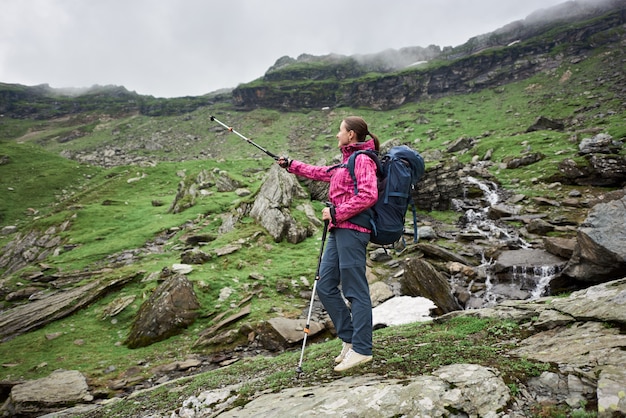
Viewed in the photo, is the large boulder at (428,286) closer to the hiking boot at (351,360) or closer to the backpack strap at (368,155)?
the hiking boot at (351,360)

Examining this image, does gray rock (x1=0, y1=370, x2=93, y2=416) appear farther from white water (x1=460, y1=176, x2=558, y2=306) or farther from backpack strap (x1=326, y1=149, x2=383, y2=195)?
white water (x1=460, y1=176, x2=558, y2=306)

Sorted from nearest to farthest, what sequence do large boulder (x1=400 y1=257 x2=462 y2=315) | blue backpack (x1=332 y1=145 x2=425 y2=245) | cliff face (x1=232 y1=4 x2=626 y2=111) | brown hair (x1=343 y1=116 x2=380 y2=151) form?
blue backpack (x1=332 y1=145 x2=425 y2=245)
brown hair (x1=343 y1=116 x2=380 y2=151)
large boulder (x1=400 y1=257 x2=462 y2=315)
cliff face (x1=232 y1=4 x2=626 y2=111)

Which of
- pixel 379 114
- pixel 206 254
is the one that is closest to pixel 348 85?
pixel 379 114

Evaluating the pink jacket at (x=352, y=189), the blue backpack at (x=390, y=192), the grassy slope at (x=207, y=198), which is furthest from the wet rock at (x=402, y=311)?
the pink jacket at (x=352, y=189)

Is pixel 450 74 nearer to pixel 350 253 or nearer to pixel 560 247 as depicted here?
pixel 560 247

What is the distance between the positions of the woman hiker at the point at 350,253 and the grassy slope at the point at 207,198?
0.85 meters

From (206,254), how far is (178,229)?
9039 millimetres

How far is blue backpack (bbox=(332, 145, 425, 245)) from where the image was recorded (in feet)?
16.9

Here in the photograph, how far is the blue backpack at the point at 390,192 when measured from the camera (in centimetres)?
514

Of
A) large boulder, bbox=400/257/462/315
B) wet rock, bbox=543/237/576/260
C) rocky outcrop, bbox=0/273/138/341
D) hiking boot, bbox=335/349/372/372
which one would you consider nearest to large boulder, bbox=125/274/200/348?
rocky outcrop, bbox=0/273/138/341

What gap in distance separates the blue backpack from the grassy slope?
2.28 m

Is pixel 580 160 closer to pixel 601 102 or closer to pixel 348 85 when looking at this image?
pixel 601 102

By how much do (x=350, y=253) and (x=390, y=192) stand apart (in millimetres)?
1257

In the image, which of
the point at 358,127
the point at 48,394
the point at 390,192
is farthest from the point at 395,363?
the point at 48,394
